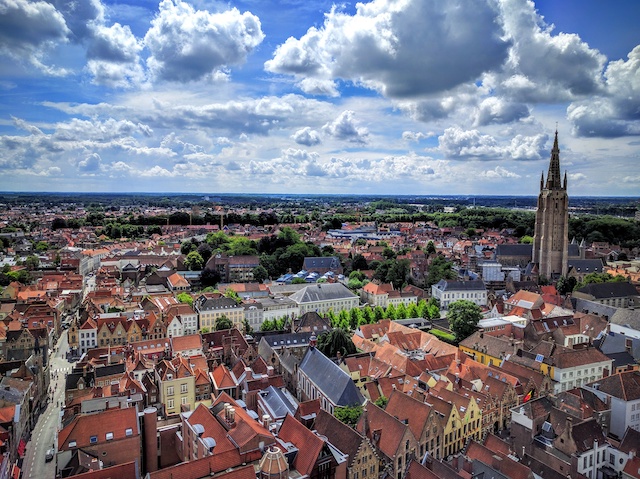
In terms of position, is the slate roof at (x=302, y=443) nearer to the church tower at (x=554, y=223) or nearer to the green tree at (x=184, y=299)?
the green tree at (x=184, y=299)

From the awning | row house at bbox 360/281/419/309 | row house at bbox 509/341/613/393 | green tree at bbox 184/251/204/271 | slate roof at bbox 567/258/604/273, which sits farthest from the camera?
green tree at bbox 184/251/204/271

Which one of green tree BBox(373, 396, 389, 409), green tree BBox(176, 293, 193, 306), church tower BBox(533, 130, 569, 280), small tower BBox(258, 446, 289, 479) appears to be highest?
church tower BBox(533, 130, 569, 280)

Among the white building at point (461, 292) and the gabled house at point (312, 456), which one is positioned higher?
the gabled house at point (312, 456)

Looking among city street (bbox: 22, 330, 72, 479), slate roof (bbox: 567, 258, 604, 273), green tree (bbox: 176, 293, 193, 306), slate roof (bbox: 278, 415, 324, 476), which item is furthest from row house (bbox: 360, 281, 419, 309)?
slate roof (bbox: 278, 415, 324, 476)

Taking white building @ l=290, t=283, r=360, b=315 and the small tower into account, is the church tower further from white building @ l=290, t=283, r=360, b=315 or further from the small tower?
the small tower

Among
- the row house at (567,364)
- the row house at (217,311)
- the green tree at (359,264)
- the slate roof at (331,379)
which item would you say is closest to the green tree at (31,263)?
the row house at (217,311)

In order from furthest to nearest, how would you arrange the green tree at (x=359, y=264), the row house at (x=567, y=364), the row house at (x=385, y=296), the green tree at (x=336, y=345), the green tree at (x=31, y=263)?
1. the green tree at (x=359, y=264)
2. the green tree at (x=31, y=263)
3. the row house at (x=385, y=296)
4. the green tree at (x=336, y=345)
5. the row house at (x=567, y=364)
